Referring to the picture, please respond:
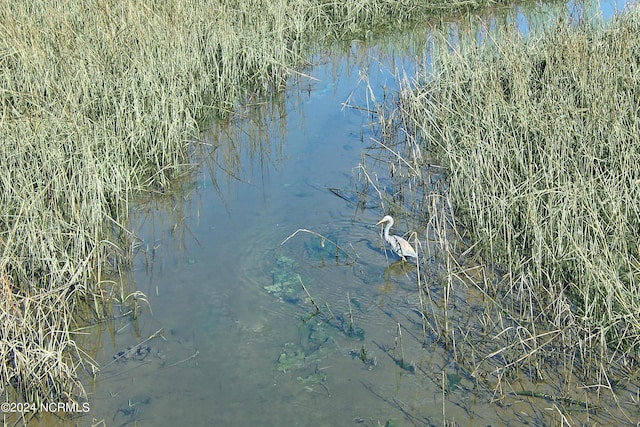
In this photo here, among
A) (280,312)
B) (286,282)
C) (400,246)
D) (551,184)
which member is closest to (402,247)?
(400,246)

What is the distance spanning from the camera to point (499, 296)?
4539 mm

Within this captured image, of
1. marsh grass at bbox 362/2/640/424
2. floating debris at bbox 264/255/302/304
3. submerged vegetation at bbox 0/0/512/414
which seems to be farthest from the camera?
floating debris at bbox 264/255/302/304

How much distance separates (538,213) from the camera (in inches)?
185

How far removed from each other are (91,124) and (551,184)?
3.66m

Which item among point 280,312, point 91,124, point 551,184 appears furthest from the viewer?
point 91,124

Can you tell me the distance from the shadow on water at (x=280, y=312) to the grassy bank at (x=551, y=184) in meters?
0.33

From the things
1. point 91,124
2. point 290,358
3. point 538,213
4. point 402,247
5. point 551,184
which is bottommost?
point 290,358

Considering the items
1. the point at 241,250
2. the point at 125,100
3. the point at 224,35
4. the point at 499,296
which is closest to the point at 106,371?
the point at 241,250

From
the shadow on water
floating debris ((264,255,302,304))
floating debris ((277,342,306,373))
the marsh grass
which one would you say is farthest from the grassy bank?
floating debris ((264,255,302,304))

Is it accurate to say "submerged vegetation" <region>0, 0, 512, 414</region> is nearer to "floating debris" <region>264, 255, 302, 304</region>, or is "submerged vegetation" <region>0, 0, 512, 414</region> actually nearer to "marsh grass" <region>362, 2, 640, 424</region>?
"floating debris" <region>264, 255, 302, 304</region>

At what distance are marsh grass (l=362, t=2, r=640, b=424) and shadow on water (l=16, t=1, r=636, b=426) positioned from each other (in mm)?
147

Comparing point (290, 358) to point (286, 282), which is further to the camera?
point (286, 282)

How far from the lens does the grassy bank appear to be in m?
3.92

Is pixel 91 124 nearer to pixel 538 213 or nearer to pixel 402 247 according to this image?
pixel 402 247
